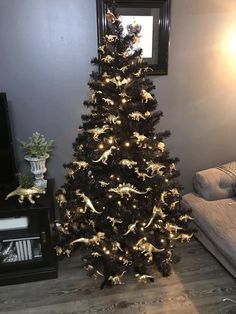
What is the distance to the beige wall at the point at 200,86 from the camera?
215cm

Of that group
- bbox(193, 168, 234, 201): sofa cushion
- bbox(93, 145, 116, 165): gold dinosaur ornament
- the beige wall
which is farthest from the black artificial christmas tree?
the beige wall

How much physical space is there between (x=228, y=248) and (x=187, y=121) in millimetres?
1086

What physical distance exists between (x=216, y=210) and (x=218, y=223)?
0.15 metres

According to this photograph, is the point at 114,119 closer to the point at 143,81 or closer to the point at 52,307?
the point at 143,81

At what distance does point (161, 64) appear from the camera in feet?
7.14

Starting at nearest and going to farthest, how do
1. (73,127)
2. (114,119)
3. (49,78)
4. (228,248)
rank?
(114,119), (228,248), (49,78), (73,127)

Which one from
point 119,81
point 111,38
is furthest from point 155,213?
point 111,38

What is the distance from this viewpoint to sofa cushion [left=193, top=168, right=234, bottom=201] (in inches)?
87.7

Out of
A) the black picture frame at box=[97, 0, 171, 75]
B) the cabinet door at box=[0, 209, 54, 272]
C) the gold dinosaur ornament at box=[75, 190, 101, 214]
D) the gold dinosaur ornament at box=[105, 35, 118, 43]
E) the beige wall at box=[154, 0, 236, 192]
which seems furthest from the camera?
the beige wall at box=[154, 0, 236, 192]

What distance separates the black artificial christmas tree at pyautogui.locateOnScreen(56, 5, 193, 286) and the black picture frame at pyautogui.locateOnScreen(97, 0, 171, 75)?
0.32 meters

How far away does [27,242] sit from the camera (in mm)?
1942

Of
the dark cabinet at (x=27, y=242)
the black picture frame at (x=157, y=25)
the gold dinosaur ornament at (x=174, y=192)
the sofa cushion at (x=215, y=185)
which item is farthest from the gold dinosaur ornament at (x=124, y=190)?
the black picture frame at (x=157, y=25)

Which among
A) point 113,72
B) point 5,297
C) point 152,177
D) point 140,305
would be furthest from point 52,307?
point 113,72

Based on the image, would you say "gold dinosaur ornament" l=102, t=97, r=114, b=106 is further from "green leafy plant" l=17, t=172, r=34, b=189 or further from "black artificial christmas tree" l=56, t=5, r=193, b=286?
"green leafy plant" l=17, t=172, r=34, b=189
